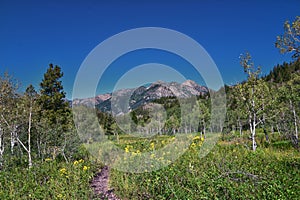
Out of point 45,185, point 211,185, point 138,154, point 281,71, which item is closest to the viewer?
point 211,185

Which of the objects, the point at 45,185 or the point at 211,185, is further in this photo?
the point at 45,185

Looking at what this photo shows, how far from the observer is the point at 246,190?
26.1 feet

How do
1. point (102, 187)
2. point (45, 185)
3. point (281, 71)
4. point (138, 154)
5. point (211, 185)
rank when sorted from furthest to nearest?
1. point (281, 71)
2. point (138, 154)
3. point (102, 187)
4. point (45, 185)
5. point (211, 185)

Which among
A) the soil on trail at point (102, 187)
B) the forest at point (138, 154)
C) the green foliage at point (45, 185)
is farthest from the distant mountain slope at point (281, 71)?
the green foliage at point (45, 185)

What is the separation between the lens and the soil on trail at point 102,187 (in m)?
10.5

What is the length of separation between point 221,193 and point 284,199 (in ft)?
6.23

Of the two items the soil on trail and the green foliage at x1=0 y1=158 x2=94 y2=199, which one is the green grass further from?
the green foliage at x1=0 y1=158 x2=94 y2=199

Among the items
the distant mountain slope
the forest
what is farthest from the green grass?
the distant mountain slope

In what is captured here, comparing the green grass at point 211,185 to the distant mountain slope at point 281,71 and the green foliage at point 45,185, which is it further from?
the distant mountain slope at point 281,71

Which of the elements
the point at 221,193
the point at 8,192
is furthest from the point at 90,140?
the point at 221,193

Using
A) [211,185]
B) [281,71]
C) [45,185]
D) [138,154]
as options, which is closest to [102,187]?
[45,185]

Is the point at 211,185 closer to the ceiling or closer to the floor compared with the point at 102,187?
A: closer to the ceiling

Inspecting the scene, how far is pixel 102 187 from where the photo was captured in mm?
12641

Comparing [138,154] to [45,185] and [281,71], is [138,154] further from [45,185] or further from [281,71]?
[281,71]
